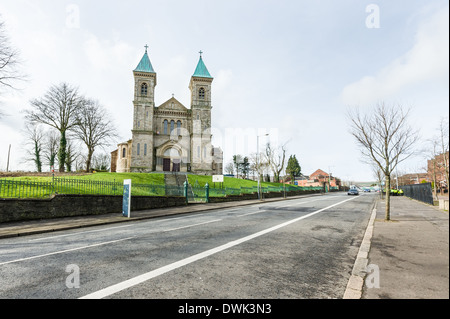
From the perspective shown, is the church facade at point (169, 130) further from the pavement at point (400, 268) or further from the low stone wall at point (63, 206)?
the pavement at point (400, 268)

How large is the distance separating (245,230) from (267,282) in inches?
181

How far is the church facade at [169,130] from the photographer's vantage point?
1650 inches

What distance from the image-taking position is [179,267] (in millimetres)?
4273

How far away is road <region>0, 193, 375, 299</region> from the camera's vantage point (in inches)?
131

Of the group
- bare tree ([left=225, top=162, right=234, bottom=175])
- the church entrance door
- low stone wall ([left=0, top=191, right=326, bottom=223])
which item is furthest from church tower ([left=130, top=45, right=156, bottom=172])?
bare tree ([left=225, top=162, right=234, bottom=175])

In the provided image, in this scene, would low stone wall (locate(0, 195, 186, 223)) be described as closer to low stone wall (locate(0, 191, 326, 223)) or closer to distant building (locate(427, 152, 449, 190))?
low stone wall (locate(0, 191, 326, 223))

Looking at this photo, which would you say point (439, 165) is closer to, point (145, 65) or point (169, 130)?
point (169, 130)

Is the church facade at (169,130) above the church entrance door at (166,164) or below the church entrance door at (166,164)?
above

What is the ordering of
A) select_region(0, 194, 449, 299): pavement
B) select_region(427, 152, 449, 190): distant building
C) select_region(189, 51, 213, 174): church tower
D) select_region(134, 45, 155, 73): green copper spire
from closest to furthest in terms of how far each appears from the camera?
select_region(0, 194, 449, 299): pavement, select_region(427, 152, 449, 190): distant building, select_region(189, 51, 213, 174): church tower, select_region(134, 45, 155, 73): green copper spire

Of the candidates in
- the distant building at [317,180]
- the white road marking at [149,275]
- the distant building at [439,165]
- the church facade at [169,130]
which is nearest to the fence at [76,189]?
the white road marking at [149,275]

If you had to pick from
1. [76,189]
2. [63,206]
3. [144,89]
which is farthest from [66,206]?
[144,89]

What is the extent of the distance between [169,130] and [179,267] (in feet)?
143

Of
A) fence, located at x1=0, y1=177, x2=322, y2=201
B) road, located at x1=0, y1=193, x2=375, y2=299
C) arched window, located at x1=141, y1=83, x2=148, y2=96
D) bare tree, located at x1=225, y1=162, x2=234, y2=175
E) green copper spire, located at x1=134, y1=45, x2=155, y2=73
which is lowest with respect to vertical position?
road, located at x1=0, y1=193, x2=375, y2=299
